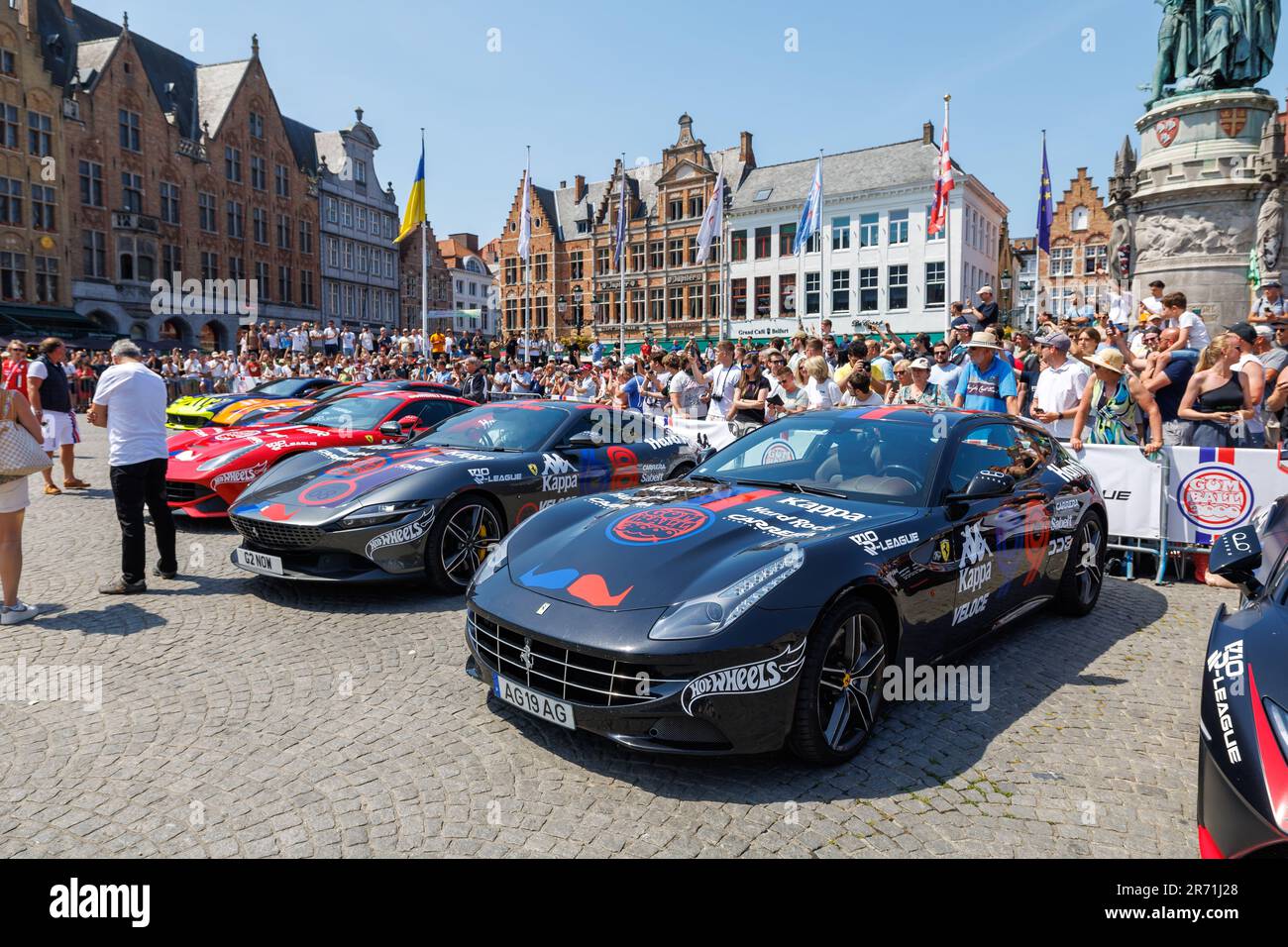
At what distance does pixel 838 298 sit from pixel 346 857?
5165cm

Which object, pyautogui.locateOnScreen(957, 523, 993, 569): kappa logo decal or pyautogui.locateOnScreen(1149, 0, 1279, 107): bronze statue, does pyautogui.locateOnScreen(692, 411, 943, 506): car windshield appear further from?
pyautogui.locateOnScreen(1149, 0, 1279, 107): bronze statue

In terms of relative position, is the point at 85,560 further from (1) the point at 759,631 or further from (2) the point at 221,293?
(2) the point at 221,293

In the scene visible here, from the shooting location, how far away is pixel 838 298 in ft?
169

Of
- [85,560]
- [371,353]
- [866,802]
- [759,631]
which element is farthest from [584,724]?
[371,353]

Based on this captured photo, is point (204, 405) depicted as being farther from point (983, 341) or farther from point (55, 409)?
point (983, 341)

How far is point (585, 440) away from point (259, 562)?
9.04 ft

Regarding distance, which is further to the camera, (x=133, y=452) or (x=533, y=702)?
(x=133, y=452)

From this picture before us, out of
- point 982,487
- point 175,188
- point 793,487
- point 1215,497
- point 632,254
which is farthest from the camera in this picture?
point 632,254

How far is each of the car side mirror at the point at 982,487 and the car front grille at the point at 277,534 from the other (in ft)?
13.3

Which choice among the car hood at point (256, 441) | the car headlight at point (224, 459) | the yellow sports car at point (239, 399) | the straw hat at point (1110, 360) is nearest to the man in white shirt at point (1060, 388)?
the straw hat at point (1110, 360)

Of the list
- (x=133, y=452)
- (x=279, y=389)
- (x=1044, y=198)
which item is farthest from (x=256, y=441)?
(x=1044, y=198)

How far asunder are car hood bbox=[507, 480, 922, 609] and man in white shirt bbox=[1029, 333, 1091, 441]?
191 inches

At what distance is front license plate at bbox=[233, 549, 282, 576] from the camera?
591 cm

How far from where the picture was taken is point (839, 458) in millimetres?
4875
